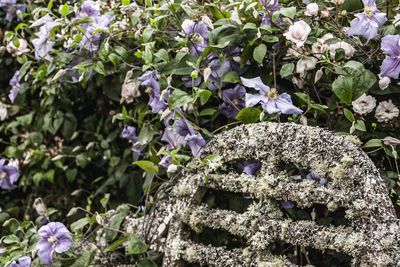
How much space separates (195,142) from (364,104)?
351mm

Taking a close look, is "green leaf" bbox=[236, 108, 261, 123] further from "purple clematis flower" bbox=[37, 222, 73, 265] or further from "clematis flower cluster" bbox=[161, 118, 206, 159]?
"purple clematis flower" bbox=[37, 222, 73, 265]

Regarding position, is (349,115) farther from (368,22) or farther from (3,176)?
(3,176)

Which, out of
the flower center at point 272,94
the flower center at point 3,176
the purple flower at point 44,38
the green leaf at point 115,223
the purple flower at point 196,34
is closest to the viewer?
the flower center at point 272,94

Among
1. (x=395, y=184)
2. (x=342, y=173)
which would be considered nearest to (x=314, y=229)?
(x=342, y=173)

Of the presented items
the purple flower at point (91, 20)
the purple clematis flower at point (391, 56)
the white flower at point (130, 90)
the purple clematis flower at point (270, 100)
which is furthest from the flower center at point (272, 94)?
the purple flower at point (91, 20)

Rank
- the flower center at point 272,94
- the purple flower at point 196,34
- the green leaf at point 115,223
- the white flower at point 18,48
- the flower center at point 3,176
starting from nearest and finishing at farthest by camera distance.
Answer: the flower center at point 272,94 < the purple flower at point 196,34 < the green leaf at point 115,223 < the white flower at point 18,48 < the flower center at point 3,176

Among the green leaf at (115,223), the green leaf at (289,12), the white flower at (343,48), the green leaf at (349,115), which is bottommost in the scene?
the green leaf at (115,223)

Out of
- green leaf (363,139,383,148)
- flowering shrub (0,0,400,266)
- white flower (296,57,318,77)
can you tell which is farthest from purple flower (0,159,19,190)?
green leaf (363,139,383,148)

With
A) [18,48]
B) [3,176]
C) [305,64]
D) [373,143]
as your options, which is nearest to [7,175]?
[3,176]

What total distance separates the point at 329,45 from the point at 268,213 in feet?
1.16

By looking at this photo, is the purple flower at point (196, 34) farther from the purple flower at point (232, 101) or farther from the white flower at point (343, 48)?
the white flower at point (343, 48)

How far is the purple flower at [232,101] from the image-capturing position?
4.70ft

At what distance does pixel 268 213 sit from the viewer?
1.19 m

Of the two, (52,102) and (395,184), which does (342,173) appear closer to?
(395,184)
